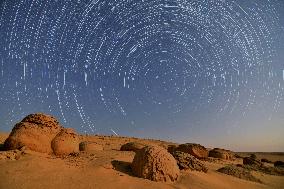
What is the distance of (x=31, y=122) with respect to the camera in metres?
9.46

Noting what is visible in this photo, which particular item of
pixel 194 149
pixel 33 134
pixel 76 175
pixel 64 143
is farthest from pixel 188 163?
pixel 194 149

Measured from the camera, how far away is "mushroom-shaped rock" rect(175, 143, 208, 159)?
17188 mm

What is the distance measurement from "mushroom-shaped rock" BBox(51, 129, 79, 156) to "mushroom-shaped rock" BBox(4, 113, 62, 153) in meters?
0.15

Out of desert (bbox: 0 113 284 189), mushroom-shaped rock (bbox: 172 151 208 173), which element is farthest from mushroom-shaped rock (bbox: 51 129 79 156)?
mushroom-shaped rock (bbox: 172 151 208 173)

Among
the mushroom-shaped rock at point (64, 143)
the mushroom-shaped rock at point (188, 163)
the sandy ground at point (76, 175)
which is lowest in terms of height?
the sandy ground at point (76, 175)

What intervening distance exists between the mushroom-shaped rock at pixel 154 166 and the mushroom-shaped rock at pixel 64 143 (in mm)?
2351

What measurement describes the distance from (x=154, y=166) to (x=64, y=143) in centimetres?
309

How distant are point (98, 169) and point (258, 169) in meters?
10.0

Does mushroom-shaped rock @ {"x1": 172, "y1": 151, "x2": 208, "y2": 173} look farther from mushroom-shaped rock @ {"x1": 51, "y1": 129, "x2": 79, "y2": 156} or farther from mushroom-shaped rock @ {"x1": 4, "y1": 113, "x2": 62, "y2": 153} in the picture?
mushroom-shaped rock @ {"x1": 4, "y1": 113, "x2": 62, "y2": 153}

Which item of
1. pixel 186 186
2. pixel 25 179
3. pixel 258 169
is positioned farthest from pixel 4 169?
pixel 258 169

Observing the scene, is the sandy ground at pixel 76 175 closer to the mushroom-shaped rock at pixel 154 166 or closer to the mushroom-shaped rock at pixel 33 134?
the mushroom-shaped rock at pixel 154 166

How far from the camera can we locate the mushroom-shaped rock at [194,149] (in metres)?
17.2

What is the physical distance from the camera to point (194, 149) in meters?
17.6

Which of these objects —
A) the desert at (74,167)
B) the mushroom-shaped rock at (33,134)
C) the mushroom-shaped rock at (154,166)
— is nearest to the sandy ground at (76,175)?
the desert at (74,167)
